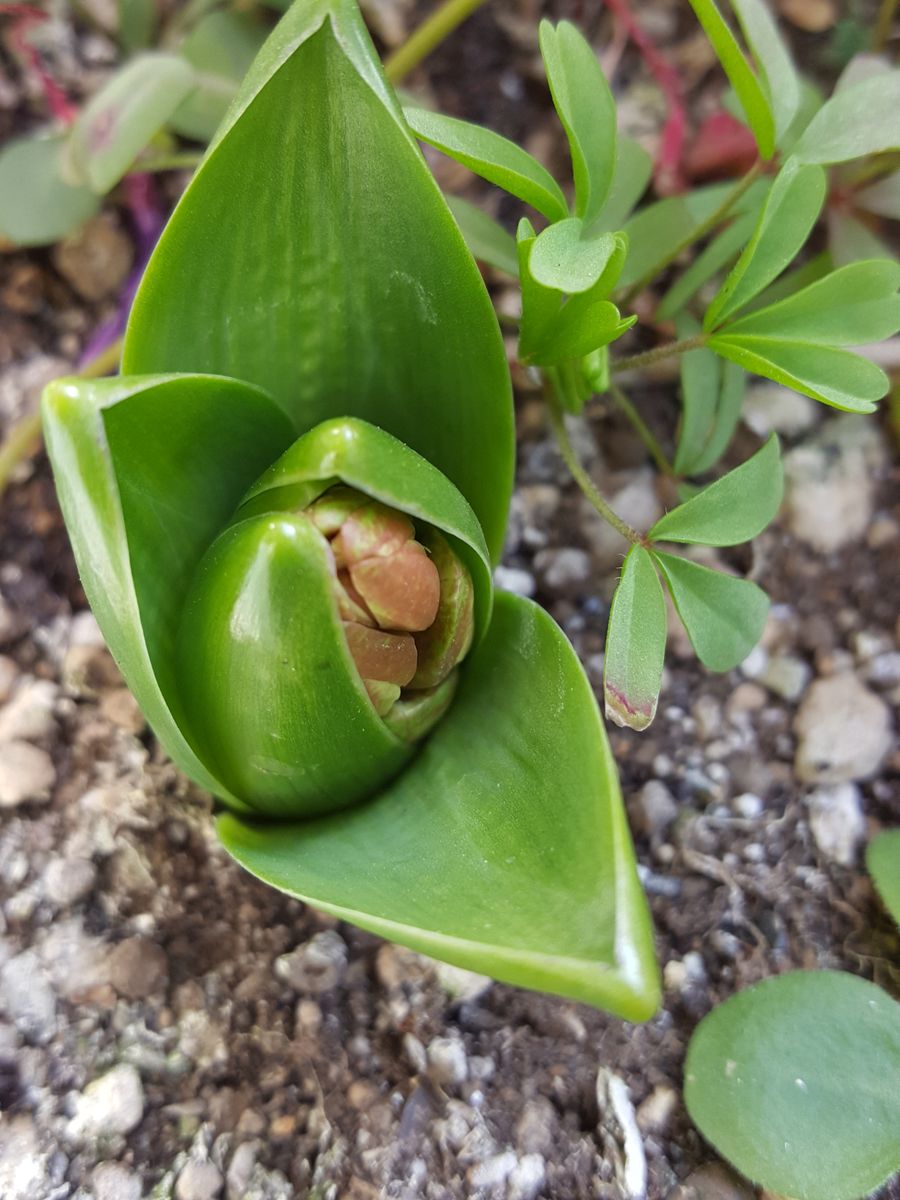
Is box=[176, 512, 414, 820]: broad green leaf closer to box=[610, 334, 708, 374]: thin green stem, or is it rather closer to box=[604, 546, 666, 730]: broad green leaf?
box=[604, 546, 666, 730]: broad green leaf

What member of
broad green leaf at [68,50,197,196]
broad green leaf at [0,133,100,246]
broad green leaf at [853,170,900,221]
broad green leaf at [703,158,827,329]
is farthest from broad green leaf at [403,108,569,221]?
broad green leaf at [0,133,100,246]

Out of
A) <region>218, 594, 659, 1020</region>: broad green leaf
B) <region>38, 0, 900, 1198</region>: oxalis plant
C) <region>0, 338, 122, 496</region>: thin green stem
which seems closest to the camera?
<region>218, 594, 659, 1020</region>: broad green leaf

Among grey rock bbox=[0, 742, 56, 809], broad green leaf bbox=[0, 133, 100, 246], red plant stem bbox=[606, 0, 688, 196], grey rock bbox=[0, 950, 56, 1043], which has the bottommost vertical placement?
grey rock bbox=[0, 950, 56, 1043]

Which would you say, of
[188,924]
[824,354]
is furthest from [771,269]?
[188,924]

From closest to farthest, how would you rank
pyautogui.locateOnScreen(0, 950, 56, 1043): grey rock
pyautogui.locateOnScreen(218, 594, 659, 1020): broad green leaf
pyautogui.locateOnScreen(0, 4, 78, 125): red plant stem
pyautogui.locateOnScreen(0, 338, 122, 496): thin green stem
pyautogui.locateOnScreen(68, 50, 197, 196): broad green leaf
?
pyautogui.locateOnScreen(218, 594, 659, 1020): broad green leaf
pyautogui.locateOnScreen(0, 950, 56, 1043): grey rock
pyautogui.locateOnScreen(68, 50, 197, 196): broad green leaf
pyautogui.locateOnScreen(0, 338, 122, 496): thin green stem
pyautogui.locateOnScreen(0, 4, 78, 125): red plant stem

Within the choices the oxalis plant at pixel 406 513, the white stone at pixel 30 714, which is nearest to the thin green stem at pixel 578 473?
the oxalis plant at pixel 406 513

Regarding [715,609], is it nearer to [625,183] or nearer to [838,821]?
[838,821]

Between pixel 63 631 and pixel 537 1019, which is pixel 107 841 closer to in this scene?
pixel 63 631

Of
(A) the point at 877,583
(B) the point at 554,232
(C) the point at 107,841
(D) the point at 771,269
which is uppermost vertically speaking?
(B) the point at 554,232
